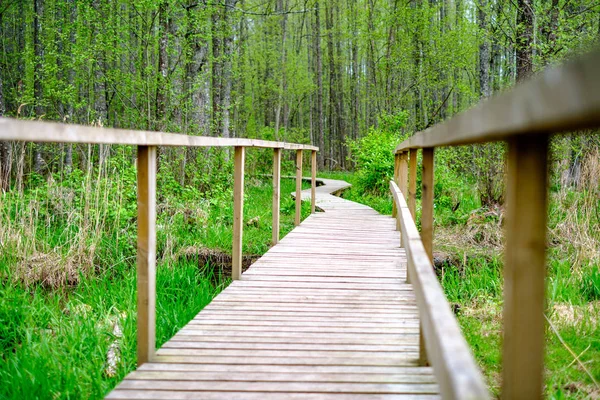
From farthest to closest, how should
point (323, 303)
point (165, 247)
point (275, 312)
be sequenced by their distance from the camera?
point (165, 247)
point (323, 303)
point (275, 312)

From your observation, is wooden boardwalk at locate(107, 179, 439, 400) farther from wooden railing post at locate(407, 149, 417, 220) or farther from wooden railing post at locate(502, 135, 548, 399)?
wooden railing post at locate(502, 135, 548, 399)

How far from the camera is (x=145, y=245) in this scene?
2.70 m

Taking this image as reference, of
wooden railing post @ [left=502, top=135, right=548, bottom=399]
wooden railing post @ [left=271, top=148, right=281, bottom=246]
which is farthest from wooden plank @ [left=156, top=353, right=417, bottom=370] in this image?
wooden railing post @ [left=271, top=148, right=281, bottom=246]

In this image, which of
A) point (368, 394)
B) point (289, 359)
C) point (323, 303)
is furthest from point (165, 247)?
point (368, 394)

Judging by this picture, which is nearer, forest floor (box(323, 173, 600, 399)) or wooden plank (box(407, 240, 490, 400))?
wooden plank (box(407, 240, 490, 400))

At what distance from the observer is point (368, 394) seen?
7.91 ft

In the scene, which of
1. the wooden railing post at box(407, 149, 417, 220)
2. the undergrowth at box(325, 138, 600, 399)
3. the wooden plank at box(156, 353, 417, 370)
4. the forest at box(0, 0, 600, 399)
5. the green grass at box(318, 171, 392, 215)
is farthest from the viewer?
the green grass at box(318, 171, 392, 215)

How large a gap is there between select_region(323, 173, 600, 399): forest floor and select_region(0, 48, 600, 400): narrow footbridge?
584mm

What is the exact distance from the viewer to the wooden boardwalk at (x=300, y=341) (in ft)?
8.12

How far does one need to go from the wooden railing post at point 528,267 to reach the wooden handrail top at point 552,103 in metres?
0.07

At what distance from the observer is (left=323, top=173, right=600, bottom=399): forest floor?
3449mm

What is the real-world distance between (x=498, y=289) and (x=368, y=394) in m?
3.19

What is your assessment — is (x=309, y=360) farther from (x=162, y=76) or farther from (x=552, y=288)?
(x=162, y=76)

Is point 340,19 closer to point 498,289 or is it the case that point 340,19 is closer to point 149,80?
point 149,80
